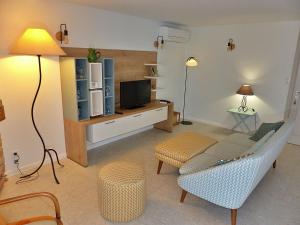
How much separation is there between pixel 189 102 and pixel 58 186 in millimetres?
3729

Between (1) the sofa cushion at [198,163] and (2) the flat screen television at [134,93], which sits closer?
(1) the sofa cushion at [198,163]

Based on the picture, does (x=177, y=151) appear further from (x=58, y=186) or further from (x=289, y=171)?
(x=289, y=171)

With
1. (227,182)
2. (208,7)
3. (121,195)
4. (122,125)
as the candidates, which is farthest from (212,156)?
(208,7)

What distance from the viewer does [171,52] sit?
492 centimetres

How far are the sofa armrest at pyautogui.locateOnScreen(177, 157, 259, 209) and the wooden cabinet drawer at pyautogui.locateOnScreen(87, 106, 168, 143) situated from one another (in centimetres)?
148

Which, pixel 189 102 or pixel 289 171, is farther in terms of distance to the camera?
pixel 189 102

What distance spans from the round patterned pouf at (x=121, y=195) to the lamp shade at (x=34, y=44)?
1430 millimetres

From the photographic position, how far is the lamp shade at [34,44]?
234 centimetres

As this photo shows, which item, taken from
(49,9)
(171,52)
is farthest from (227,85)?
(49,9)

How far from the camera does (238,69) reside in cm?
464

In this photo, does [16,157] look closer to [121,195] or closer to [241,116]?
[121,195]

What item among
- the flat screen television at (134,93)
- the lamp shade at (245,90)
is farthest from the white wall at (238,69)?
the flat screen television at (134,93)

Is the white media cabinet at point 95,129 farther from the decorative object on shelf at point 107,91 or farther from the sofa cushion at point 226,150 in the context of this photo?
the sofa cushion at point 226,150

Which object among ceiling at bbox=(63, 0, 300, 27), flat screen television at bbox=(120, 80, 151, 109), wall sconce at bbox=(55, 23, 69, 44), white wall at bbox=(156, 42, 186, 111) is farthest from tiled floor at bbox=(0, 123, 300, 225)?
ceiling at bbox=(63, 0, 300, 27)
